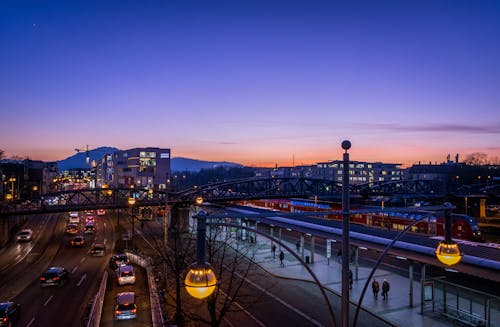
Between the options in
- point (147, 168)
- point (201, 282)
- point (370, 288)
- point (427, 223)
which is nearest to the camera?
point (201, 282)

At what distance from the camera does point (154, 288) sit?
24.8 meters

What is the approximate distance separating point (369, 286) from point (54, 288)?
24123 mm

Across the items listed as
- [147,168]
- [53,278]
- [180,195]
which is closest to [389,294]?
[53,278]

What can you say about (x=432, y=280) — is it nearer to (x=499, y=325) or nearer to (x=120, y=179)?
(x=499, y=325)

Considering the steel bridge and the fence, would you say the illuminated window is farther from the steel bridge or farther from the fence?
the fence

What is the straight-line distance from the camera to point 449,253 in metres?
8.29

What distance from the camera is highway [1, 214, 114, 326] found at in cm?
2289

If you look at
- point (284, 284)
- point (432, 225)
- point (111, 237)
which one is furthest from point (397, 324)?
point (111, 237)

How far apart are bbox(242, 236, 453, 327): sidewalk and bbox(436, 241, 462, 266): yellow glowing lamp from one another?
1557 cm

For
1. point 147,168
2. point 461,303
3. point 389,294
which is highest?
point 147,168

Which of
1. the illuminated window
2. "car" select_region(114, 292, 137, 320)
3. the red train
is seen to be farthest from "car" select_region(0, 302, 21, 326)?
the illuminated window

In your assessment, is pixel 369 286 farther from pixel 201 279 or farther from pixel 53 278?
pixel 201 279

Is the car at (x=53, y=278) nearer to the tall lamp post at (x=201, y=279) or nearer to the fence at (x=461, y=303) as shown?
the fence at (x=461, y=303)

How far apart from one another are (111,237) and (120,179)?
97264 millimetres
